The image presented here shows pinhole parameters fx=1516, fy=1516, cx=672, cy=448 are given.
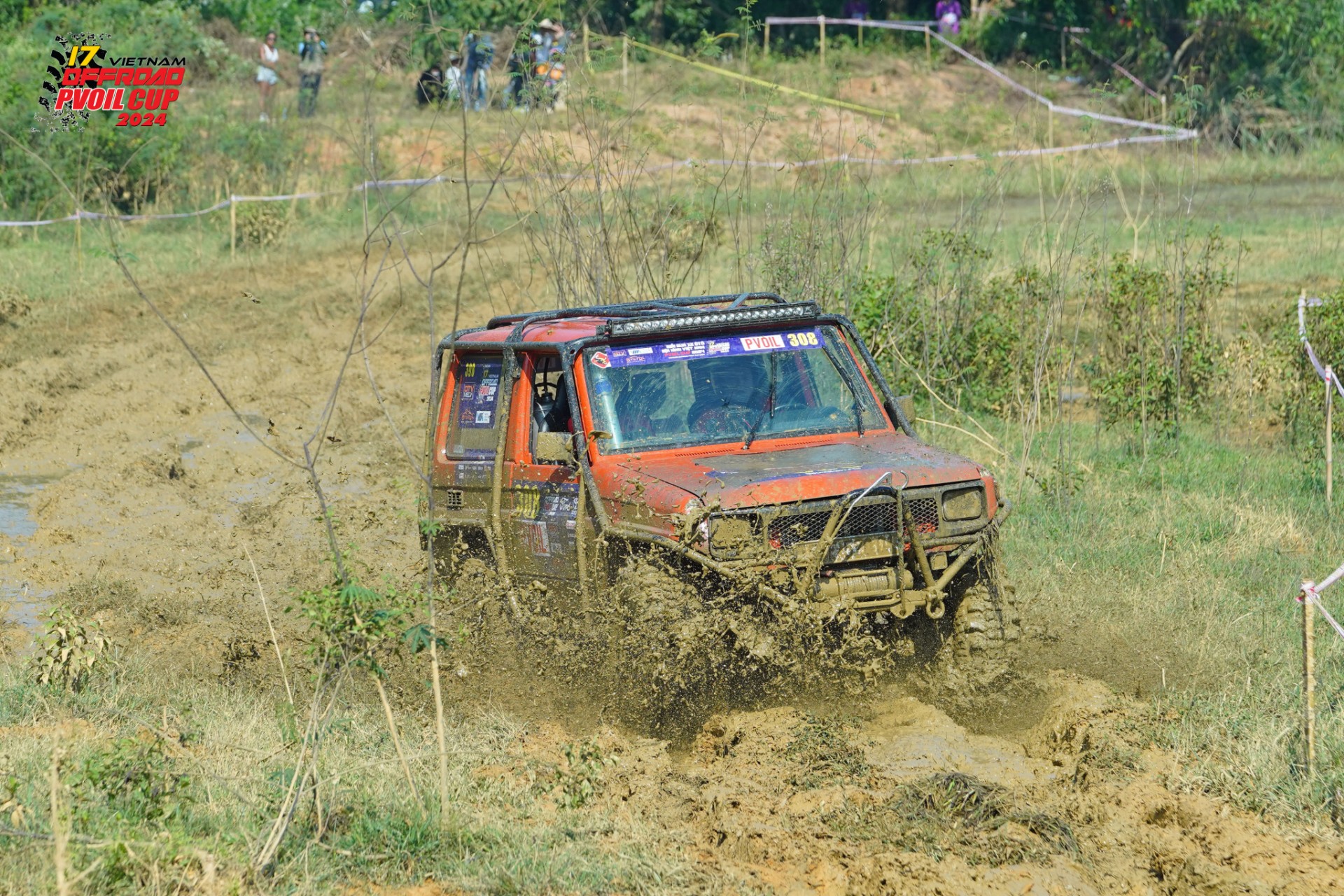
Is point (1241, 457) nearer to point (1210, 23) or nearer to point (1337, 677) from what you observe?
point (1337, 677)

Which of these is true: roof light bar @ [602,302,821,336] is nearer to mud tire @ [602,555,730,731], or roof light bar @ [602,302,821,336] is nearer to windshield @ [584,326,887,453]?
windshield @ [584,326,887,453]

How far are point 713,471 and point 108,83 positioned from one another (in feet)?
61.7

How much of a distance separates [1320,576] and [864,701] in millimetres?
2931

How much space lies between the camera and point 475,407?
716 centimetres

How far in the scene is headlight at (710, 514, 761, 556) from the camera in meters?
5.65

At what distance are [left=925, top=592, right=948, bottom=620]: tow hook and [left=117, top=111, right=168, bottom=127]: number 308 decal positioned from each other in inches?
675

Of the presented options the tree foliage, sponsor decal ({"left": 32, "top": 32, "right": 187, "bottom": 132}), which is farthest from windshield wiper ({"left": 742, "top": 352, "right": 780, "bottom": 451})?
the tree foliage

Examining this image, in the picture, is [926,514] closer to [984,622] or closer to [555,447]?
[984,622]

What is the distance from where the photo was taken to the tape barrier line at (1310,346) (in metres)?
8.35

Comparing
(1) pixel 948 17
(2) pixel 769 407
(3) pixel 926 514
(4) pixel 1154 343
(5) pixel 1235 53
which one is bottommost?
(4) pixel 1154 343

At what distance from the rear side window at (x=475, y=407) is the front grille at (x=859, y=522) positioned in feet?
5.60

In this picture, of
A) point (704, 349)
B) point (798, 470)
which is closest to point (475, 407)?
point (704, 349)

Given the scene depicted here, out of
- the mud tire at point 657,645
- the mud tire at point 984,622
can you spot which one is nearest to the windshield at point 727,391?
the mud tire at point 657,645

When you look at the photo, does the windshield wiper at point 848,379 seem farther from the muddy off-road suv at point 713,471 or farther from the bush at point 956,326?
the bush at point 956,326
